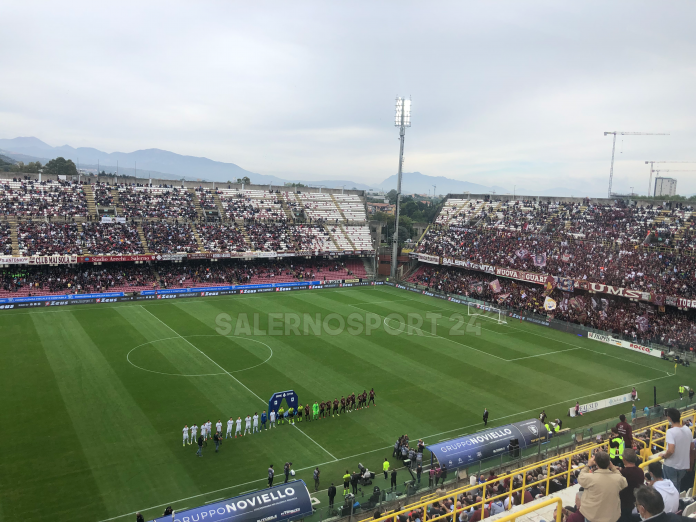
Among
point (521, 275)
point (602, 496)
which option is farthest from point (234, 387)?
point (521, 275)

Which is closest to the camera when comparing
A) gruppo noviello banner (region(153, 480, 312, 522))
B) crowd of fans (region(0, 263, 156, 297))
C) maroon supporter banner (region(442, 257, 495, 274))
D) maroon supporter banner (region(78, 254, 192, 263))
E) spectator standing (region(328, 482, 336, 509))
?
gruppo noviello banner (region(153, 480, 312, 522))

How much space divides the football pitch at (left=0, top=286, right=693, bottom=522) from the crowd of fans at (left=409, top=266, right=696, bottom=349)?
2.90m

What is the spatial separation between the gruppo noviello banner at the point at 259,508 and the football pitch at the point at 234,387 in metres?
2.29

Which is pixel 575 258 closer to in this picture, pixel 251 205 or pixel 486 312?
pixel 486 312

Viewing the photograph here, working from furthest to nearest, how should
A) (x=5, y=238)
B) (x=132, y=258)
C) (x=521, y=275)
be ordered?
(x=132, y=258)
(x=521, y=275)
(x=5, y=238)

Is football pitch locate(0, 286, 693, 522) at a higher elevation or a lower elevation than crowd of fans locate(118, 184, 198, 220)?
lower

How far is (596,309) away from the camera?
137ft

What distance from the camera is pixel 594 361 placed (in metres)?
33.2

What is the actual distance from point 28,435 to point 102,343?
1315 cm

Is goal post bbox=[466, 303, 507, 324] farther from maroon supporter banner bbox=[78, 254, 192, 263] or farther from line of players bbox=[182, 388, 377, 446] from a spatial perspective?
maroon supporter banner bbox=[78, 254, 192, 263]

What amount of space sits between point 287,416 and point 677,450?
18185 mm

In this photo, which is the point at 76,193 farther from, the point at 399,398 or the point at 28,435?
the point at 399,398

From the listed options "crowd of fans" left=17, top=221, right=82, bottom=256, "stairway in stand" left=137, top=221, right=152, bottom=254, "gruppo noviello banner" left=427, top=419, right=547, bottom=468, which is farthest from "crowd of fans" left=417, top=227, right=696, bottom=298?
"crowd of fans" left=17, top=221, right=82, bottom=256

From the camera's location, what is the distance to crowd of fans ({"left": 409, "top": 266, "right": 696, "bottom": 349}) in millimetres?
36375
